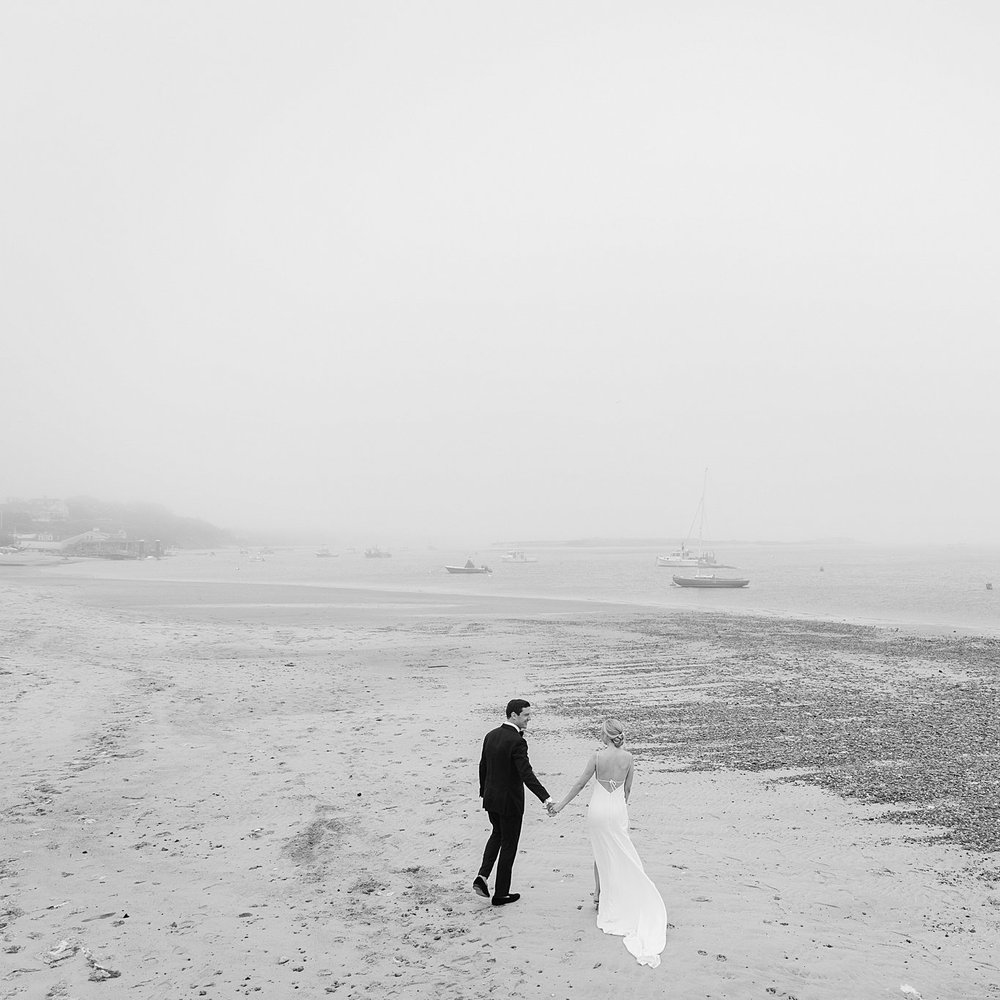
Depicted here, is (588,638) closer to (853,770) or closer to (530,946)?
(853,770)

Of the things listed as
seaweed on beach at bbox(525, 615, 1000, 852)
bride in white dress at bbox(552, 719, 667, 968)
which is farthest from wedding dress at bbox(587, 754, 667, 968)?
seaweed on beach at bbox(525, 615, 1000, 852)

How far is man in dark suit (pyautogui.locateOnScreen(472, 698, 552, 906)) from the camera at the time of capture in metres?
7.97

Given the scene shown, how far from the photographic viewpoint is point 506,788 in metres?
8.01

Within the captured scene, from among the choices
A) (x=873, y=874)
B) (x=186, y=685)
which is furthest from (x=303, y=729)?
(x=873, y=874)

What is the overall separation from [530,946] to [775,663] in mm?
21242

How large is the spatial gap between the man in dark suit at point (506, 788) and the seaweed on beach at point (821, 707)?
6.01 metres

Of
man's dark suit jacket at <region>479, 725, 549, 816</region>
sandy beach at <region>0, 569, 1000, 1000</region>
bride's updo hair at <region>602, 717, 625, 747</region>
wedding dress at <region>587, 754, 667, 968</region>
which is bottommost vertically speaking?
sandy beach at <region>0, 569, 1000, 1000</region>

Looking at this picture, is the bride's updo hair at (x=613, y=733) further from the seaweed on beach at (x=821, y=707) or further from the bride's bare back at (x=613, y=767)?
the seaweed on beach at (x=821, y=707)

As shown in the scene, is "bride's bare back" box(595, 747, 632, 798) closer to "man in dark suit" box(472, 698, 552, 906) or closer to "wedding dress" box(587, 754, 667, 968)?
"wedding dress" box(587, 754, 667, 968)

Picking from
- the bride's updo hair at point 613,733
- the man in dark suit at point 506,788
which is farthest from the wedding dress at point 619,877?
the man in dark suit at point 506,788

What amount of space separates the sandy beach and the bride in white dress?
0.28 metres

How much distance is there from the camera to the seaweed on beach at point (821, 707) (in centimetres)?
1234

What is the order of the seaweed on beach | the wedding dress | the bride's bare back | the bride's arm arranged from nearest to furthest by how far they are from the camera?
the wedding dress
the bride's bare back
the bride's arm
the seaweed on beach

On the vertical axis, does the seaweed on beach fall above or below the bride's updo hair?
below
